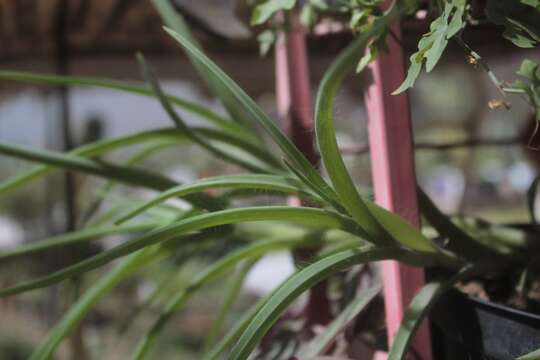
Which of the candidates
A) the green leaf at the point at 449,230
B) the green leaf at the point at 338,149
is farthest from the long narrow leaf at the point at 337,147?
the green leaf at the point at 449,230

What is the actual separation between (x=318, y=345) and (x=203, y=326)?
96.9 inches

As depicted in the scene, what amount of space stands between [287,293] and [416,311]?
107 millimetres

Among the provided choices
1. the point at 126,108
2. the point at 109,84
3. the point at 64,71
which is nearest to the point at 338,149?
the point at 109,84

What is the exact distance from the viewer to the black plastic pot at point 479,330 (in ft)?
1.36

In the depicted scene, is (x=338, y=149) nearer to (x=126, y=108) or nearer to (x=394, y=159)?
(x=394, y=159)

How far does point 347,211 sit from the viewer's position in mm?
427

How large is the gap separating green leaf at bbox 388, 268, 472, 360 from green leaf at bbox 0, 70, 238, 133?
235 mm

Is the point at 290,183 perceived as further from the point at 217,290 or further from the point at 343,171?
the point at 217,290

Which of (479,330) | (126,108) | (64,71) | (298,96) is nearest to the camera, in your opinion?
(479,330)

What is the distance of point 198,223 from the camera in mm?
396

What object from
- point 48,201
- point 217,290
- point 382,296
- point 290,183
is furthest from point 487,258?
point 217,290

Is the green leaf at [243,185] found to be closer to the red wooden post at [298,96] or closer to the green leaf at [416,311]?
the green leaf at [416,311]

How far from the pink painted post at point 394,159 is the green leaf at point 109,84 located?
16 centimetres

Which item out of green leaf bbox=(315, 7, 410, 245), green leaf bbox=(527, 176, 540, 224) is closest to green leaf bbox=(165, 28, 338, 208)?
green leaf bbox=(315, 7, 410, 245)
